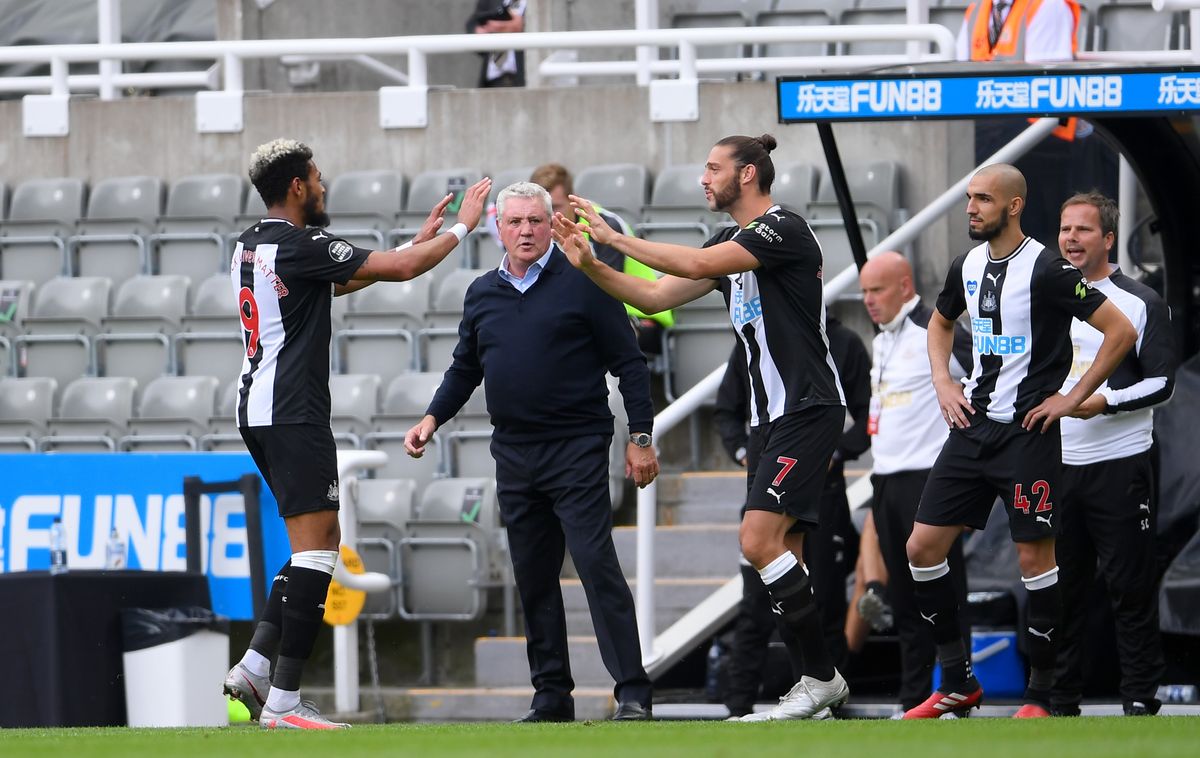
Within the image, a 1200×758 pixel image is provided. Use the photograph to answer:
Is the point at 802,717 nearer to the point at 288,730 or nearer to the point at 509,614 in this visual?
the point at 288,730

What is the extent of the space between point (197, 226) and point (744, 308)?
6589 mm

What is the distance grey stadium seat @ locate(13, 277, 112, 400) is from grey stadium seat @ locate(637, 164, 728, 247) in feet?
11.9

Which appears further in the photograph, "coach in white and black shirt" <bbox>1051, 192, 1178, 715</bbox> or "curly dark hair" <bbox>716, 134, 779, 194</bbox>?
"coach in white and black shirt" <bbox>1051, 192, 1178, 715</bbox>

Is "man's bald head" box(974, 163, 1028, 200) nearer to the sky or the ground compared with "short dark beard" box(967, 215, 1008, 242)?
nearer to the sky

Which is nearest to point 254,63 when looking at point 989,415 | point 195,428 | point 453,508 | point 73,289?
point 73,289

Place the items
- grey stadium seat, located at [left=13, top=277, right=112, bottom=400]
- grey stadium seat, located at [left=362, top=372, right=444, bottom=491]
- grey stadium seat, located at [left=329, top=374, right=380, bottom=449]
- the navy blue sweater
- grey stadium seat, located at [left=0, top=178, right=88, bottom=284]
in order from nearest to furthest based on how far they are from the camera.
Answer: the navy blue sweater, grey stadium seat, located at [left=362, top=372, right=444, bottom=491], grey stadium seat, located at [left=329, top=374, right=380, bottom=449], grey stadium seat, located at [left=13, top=277, right=112, bottom=400], grey stadium seat, located at [left=0, top=178, right=88, bottom=284]

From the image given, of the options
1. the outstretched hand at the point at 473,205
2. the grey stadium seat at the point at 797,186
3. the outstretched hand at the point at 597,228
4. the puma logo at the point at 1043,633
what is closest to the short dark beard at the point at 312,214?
the outstretched hand at the point at 473,205

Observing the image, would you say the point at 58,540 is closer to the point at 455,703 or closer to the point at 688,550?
the point at 455,703

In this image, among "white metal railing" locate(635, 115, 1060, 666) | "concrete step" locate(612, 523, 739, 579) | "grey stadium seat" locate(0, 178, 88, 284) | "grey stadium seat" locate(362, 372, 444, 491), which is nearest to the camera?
"white metal railing" locate(635, 115, 1060, 666)

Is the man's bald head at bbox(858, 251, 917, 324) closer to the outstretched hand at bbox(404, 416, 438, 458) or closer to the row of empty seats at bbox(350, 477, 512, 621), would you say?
the outstretched hand at bbox(404, 416, 438, 458)

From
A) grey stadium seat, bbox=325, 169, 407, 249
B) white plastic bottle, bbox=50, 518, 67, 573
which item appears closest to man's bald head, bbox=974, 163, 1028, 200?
white plastic bottle, bbox=50, 518, 67, 573

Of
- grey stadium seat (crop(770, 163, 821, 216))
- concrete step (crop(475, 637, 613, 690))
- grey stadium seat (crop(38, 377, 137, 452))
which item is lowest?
concrete step (crop(475, 637, 613, 690))

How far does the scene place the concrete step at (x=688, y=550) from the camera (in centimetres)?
1059

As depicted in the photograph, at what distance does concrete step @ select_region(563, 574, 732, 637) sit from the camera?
10398 mm
